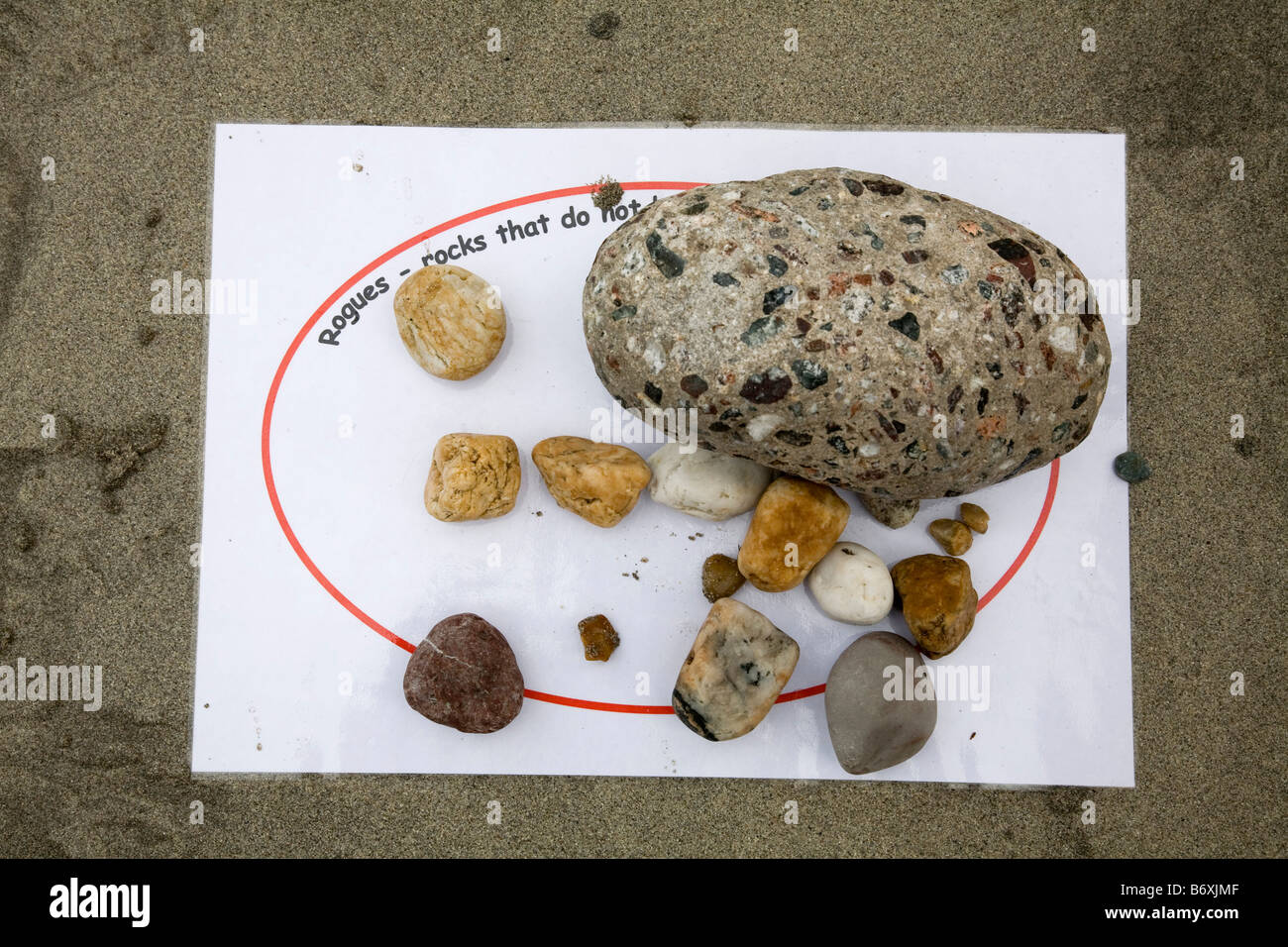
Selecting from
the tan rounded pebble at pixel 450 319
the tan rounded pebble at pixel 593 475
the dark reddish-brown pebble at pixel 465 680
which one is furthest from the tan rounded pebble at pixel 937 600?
the tan rounded pebble at pixel 450 319

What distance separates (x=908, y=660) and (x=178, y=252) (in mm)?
1520

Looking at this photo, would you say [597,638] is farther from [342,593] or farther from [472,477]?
[342,593]

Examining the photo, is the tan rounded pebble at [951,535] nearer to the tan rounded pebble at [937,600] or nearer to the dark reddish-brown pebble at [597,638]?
the tan rounded pebble at [937,600]

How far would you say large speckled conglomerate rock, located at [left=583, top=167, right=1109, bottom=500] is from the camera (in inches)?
42.6

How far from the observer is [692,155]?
146cm

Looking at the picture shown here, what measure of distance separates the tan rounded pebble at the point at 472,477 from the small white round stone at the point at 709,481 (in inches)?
10.4

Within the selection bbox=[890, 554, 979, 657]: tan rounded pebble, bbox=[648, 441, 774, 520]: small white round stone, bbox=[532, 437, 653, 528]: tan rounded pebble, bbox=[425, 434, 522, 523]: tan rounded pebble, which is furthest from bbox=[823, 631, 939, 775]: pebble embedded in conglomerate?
bbox=[425, 434, 522, 523]: tan rounded pebble

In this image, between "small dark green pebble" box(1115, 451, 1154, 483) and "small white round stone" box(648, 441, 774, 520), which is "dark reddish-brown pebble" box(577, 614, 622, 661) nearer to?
"small white round stone" box(648, 441, 774, 520)

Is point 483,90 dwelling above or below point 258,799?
above

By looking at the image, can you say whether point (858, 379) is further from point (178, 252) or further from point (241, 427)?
point (178, 252)

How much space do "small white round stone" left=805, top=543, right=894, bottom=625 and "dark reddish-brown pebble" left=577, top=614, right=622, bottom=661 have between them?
372 mm

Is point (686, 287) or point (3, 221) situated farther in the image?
point (3, 221)

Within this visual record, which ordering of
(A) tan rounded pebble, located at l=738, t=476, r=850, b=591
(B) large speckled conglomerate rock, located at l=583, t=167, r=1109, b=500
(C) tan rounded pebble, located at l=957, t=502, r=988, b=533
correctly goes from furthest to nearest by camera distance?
(C) tan rounded pebble, located at l=957, t=502, r=988, b=533
(A) tan rounded pebble, located at l=738, t=476, r=850, b=591
(B) large speckled conglomerate rock, located at l=583, t=167, r=1109, b=500
